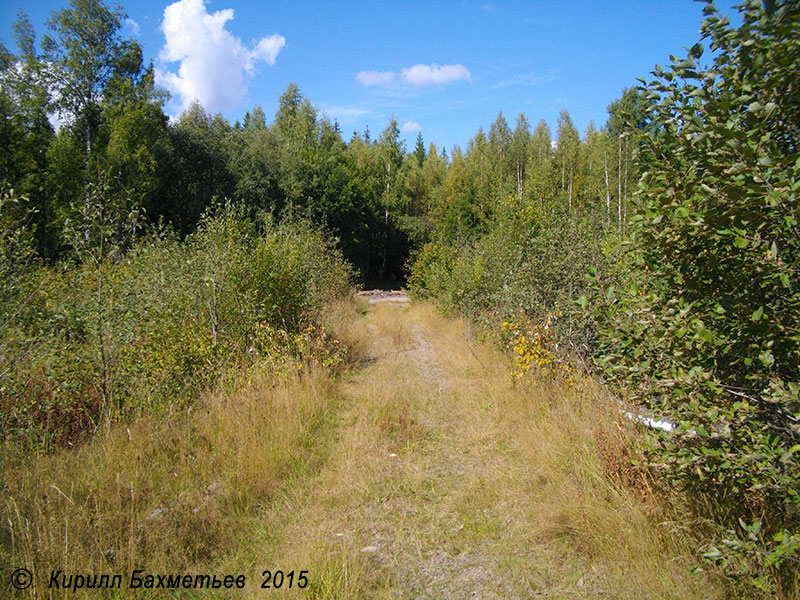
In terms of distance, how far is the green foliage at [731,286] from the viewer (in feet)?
6.72

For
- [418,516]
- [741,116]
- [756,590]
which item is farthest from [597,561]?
[741,116]

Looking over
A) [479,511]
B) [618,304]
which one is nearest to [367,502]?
[479,511]

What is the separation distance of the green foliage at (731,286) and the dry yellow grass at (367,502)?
2.67ft

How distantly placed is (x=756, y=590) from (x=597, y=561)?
0.98 metres

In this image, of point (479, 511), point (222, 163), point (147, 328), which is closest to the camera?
point (479, 511)

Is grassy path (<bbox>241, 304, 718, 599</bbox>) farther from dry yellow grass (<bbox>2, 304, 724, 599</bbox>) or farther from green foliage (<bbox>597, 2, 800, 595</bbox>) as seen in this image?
green foliage (<bbox>597, 2, 800, 595</bbox>)

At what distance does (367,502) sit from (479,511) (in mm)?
1030

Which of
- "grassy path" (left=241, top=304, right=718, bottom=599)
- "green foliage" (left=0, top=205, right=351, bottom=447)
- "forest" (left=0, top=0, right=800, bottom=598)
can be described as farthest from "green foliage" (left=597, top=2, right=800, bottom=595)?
"green foliage" (left=0, top=205, right=351, bottom=447)

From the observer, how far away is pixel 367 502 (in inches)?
169

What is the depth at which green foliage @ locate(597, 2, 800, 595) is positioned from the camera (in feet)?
6.72

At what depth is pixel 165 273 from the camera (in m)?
6.89

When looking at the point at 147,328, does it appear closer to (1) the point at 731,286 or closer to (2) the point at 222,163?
(1) the point at 731,286

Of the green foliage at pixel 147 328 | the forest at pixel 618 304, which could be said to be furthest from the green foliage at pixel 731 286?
the green foliage at pixel 147 328

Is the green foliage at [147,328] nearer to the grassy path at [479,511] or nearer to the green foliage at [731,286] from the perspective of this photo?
the grassy path at [479,511]
